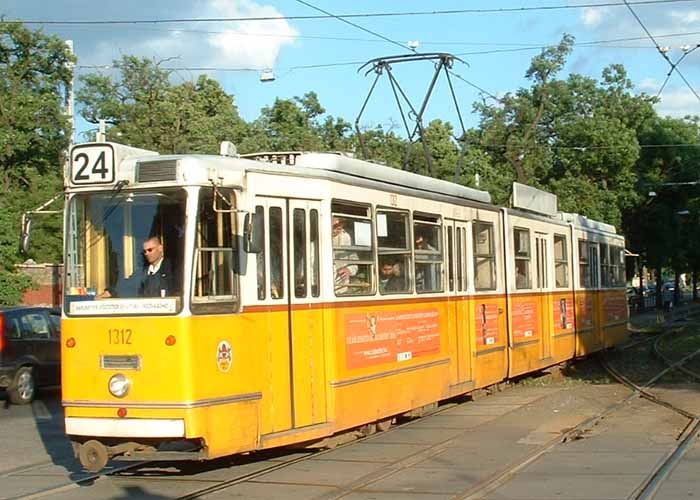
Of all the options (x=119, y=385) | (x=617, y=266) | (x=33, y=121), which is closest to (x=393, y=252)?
(x=119, y=385)

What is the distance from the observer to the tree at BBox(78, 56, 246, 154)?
39438 mm

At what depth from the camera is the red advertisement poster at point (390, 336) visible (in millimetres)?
10500

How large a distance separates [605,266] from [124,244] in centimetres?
1592

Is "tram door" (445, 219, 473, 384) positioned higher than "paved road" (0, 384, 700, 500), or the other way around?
"tram door" (445, 219, 473, 384)

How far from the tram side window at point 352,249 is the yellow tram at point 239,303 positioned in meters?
0.02

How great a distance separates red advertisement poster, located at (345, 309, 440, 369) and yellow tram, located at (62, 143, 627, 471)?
0.03 m

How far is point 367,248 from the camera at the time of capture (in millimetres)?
10938

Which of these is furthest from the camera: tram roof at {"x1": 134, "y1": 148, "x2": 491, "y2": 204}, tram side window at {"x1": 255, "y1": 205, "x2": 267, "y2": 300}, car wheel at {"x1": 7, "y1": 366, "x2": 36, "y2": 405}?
car wheel at {"x1": 7, "y1": 366, "x2": 36, "y2": 405}

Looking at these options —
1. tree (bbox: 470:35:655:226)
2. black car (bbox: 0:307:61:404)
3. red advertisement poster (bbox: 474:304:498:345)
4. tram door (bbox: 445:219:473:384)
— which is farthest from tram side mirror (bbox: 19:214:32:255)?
tree (bbox: 470:35:655:226)

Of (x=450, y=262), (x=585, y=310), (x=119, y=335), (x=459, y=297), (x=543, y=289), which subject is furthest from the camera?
(x=585, y=310)

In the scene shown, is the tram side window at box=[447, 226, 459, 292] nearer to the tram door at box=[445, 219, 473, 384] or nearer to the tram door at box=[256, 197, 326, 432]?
the tram door at box=[445, 219, 473, 384]

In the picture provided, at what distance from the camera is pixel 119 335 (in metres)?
8.69

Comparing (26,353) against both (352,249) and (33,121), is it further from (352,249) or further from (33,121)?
(33,121)

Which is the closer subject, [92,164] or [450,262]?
[92,164]
